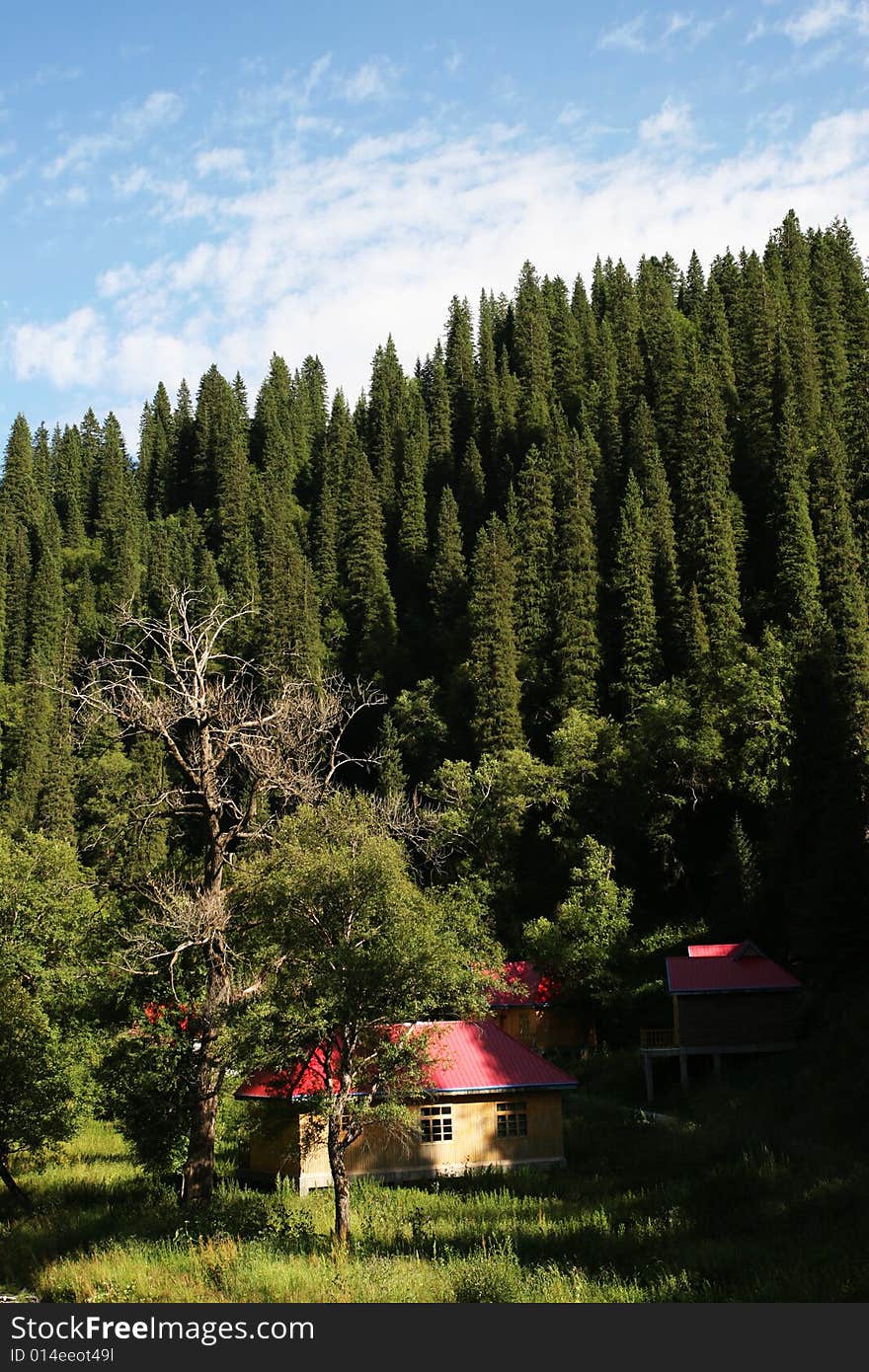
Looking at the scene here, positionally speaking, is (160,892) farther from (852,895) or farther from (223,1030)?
(852,895)

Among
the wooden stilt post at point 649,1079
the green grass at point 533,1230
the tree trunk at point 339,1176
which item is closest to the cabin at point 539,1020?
the wooden stilt post at point 649,1079

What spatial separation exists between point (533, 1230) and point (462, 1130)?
9382mm

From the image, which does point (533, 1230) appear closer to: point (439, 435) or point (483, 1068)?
point (483, 1068)

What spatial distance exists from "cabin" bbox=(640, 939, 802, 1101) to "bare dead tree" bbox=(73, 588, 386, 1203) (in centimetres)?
2076

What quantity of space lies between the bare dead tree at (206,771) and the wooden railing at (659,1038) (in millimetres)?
21260

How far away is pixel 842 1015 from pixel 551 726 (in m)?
34.4

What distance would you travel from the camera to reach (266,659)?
77938 mm

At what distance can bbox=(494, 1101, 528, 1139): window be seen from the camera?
31812 millimetres

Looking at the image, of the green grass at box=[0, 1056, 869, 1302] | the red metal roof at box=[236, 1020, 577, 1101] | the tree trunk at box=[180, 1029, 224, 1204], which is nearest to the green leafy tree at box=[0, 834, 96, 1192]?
the green grass at box=[0, 1056, 869, 1302]

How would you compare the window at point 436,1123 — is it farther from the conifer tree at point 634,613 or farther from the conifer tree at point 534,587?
the conifer tree at point 534,587

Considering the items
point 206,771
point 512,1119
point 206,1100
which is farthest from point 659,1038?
point 206,771

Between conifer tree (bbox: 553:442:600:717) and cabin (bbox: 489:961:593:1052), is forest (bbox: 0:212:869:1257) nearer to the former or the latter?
conifer tree (bbox: 553:442:600:717)

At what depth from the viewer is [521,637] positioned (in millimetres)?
73562

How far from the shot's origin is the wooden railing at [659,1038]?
41.1m
